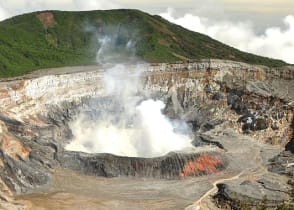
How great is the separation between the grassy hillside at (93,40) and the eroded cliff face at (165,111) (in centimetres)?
4861

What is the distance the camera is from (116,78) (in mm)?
114750

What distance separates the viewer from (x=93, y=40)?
187 metres

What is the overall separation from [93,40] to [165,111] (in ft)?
272

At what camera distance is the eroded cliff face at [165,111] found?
252 ft

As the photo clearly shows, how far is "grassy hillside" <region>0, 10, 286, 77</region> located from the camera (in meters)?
165

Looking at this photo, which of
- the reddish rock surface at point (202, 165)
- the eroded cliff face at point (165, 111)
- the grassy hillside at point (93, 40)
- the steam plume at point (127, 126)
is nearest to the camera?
the eroded cliff face at point (165, 111)

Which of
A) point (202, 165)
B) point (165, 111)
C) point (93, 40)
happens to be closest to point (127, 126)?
point (165, 111)

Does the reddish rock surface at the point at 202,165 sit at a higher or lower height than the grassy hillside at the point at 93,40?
lower

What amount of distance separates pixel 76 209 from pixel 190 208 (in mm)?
12841

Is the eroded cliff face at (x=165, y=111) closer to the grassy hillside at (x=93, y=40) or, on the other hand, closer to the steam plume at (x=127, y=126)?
the steam plume at (x=127, y=126)

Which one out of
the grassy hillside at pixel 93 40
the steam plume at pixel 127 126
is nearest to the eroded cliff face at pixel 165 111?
the steam plume at pixel 127 126

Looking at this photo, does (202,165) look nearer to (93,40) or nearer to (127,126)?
Result: (127,126)

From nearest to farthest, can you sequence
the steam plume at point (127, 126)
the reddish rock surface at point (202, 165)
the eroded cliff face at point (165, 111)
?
the eroded cliff face at point (165, 111) < the reddish rock surface at point (202, 165) < the steam plume at point (127, 126)

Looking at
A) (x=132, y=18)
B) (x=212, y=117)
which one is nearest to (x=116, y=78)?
(x=212, y=117)
